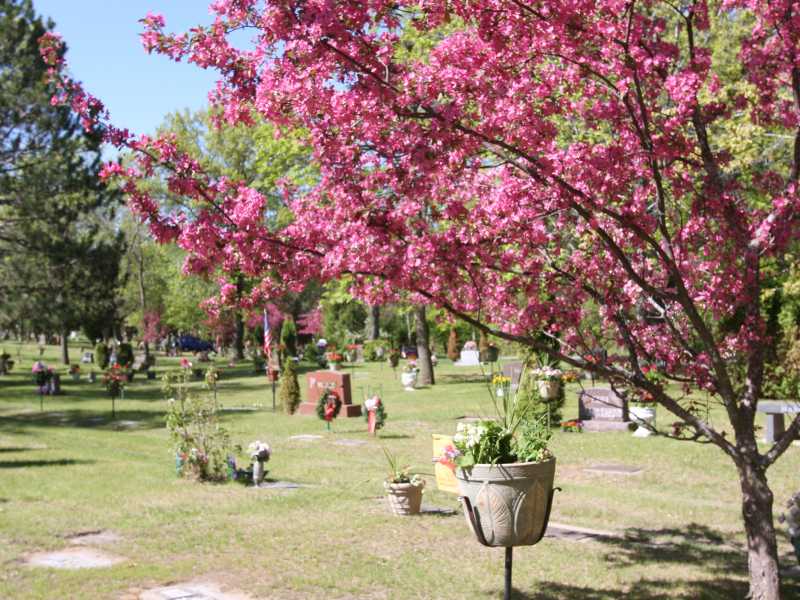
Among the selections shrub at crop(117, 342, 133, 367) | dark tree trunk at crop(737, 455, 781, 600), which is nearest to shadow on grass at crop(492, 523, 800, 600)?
dark tree trunk at crop(737, 455, 781, 600)

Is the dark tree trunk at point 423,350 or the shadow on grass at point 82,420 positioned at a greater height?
the dark tree trunk at point 423,350

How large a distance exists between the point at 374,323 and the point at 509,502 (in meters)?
56.8

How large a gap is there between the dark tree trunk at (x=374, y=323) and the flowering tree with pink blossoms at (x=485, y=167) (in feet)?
173

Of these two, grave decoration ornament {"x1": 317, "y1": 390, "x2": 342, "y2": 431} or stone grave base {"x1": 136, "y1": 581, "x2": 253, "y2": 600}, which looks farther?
grave decoration ornament {"x1": 317, "y1": 390, "x2": 342, "y2": 431}

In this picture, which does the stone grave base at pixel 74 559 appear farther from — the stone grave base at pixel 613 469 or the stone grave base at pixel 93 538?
the stone grave base at pixel 613 469

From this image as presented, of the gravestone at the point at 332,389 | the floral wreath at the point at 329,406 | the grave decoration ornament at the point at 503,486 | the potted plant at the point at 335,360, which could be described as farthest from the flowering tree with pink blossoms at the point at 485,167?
the potted plant at the point at 335,360

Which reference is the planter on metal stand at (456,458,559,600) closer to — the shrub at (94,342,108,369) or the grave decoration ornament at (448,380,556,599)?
the grave decoration ornament at (448,380,556,599)

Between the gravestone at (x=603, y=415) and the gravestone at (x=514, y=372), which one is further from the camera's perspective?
the gravestone at (x=514, y=372)

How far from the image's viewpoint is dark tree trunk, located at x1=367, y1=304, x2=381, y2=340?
6112 centimetres

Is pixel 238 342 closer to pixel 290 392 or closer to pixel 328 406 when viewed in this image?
pixel 290 392

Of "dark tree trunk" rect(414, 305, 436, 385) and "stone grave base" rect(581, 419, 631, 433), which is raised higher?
"dark tree trunk" rect(414, 305, 436, 385)

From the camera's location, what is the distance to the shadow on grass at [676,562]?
7.64m

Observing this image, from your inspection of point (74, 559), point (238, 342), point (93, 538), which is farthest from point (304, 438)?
point (238, 342)

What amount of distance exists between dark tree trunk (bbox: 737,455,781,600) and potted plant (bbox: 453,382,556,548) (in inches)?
67.1
